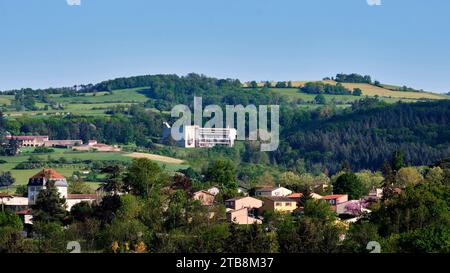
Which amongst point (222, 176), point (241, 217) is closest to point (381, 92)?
point (222, 176)

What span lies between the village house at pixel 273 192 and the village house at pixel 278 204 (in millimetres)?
5196

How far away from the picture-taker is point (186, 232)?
5012 cm

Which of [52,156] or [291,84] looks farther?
[291,84]

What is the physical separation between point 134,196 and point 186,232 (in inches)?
411

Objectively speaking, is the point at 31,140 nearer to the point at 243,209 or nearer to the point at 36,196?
the point at 36,196

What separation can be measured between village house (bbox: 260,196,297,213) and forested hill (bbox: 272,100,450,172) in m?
55.7

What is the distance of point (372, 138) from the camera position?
13875cm

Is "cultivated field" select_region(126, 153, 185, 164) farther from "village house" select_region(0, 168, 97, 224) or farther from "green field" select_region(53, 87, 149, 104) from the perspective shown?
"green field" select_region(53, 87, 149, 104)

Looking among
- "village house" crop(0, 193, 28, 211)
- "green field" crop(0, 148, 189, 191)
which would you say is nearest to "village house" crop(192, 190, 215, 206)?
"village house" crop(0, 193, 28, 211)

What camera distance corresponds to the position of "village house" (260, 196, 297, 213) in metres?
65.6

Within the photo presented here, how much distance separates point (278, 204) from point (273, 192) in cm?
832
